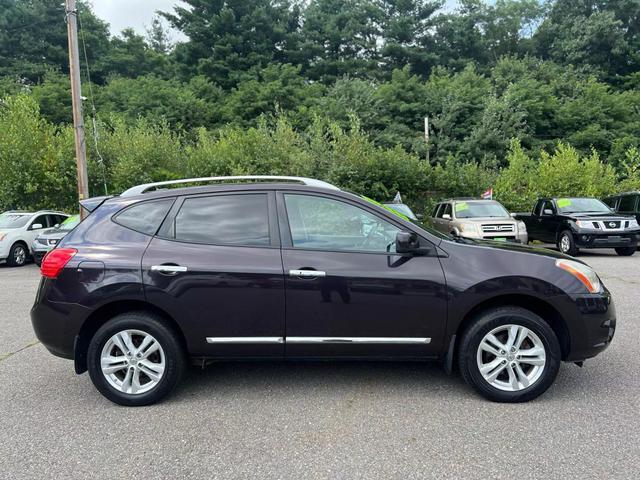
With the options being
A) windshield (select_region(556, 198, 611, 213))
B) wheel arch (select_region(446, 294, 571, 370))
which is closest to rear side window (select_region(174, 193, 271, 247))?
wheel arch (select_region(446, 294, 571, 370))

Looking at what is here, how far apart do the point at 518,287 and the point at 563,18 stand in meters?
A: 52.2

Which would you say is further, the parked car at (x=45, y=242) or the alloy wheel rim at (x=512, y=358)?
the parked car at (x=45, y=242)

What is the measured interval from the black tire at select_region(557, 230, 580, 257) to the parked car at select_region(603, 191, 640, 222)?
2.18 m

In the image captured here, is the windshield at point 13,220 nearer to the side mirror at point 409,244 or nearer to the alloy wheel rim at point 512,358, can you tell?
the side mirror at point 409,244

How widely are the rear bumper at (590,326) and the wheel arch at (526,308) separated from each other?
7cm

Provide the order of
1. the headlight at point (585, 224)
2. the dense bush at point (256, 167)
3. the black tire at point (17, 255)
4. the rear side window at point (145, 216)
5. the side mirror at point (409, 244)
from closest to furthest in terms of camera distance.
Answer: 1. the side mirror at point (409, 244)
2. the rear side window at point (145, 216)
3. the headlight at point (585, 224)
4. the black tire at point (17, 255)
5. the dense bush at point (256, 167)

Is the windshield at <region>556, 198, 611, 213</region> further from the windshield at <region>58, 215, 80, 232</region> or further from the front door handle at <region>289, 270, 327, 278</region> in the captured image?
the windshield at <region>58, 215, 80, 232</region>

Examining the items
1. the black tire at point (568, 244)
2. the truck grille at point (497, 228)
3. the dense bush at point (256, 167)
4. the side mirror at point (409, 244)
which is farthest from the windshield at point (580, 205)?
the side mirror at point (409, 244)

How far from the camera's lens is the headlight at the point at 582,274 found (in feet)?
12.3

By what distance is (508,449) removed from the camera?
3053mm

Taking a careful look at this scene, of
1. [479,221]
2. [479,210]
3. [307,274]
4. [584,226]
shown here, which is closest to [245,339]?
[307,274]

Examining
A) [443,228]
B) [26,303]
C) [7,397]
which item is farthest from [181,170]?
[7,397]

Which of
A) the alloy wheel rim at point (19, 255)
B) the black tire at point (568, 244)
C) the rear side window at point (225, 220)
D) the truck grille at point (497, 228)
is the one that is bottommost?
the alloy wheel rim at point (19, 255)

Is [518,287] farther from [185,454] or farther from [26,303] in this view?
[26,303]
